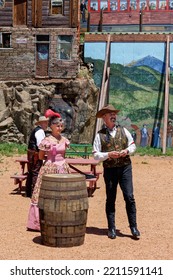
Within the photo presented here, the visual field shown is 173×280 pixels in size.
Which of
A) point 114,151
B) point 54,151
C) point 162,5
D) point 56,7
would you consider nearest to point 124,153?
point 114,151

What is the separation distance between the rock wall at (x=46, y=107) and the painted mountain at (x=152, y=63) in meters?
2.33

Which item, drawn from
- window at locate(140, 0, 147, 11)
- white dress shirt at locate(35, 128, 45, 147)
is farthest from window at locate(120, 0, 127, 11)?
white dress shirt at locate(35, 128, 45, 147)

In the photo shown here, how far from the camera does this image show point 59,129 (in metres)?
7.53

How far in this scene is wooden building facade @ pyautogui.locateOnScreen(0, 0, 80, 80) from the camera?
25.9 m

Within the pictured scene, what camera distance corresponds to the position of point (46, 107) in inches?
992

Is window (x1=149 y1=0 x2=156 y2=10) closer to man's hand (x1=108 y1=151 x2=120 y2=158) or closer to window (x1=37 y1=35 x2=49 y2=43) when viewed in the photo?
window (x1=37 y1=35 x2=49 y2=43)

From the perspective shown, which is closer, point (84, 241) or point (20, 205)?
point (84, 241)

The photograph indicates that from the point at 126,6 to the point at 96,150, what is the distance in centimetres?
2174

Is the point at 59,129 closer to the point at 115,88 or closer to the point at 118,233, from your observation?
the point at 118,233

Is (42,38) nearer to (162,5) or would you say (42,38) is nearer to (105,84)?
(105,84)

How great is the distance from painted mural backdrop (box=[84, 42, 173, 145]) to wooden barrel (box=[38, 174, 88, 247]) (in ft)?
60.5

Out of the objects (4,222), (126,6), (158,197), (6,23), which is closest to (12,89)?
(6,23)

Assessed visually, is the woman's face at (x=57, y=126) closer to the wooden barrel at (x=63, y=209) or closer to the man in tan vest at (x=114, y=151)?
the man in tan vest at (x=114, y=151)

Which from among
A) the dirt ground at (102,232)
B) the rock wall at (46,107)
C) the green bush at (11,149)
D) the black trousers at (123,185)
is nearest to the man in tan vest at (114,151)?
the black trousers at (123,185)
